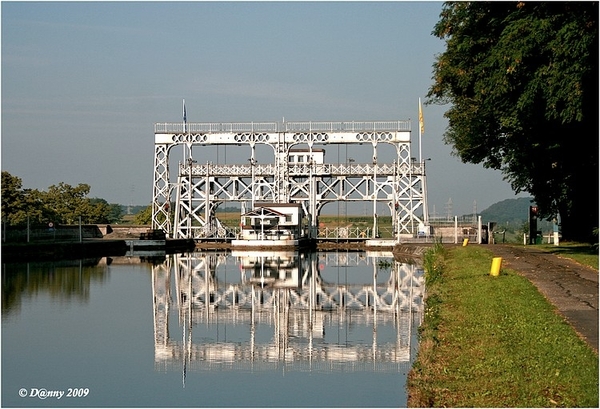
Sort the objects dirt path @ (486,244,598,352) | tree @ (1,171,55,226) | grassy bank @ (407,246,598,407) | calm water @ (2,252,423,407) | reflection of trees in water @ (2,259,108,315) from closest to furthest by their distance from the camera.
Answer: grassy bank @ (407,246,598,407)
calm water @ (2,252,423,407)
dirt path @ (486,244,598,352)
reflection of trees in water @ (2,259,108,315)
tree @ (1,171,55,226)

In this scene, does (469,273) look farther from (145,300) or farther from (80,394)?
(80,394)

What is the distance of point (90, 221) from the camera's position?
92375 millimetres

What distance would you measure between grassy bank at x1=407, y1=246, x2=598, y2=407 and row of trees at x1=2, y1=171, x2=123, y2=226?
5313 cm

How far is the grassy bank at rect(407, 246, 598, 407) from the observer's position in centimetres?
1123

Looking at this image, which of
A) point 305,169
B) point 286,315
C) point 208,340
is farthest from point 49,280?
point 305,169

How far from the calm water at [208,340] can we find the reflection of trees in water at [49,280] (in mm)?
83

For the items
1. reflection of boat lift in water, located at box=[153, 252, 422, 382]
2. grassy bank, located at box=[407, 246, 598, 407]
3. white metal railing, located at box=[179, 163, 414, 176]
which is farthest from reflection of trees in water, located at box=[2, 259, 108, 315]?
white metal railing, located at box=[179, 163, 414, 176]

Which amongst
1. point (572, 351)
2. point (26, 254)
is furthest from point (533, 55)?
point (26, 254)

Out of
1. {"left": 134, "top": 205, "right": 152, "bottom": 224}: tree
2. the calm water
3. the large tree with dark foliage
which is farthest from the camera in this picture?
{"left": 134, "top": 205, "right": 152, "bottom": 224}: tree

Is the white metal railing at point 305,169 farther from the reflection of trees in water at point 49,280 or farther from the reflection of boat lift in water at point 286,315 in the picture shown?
the reflection of boat lift in water at point 286,315

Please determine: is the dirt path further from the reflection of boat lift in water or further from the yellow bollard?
the reflection of boat lift in water

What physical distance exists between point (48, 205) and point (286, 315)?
6577 centimetres

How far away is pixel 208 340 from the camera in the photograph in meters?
21.0

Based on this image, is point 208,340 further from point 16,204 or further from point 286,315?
point 16,204
